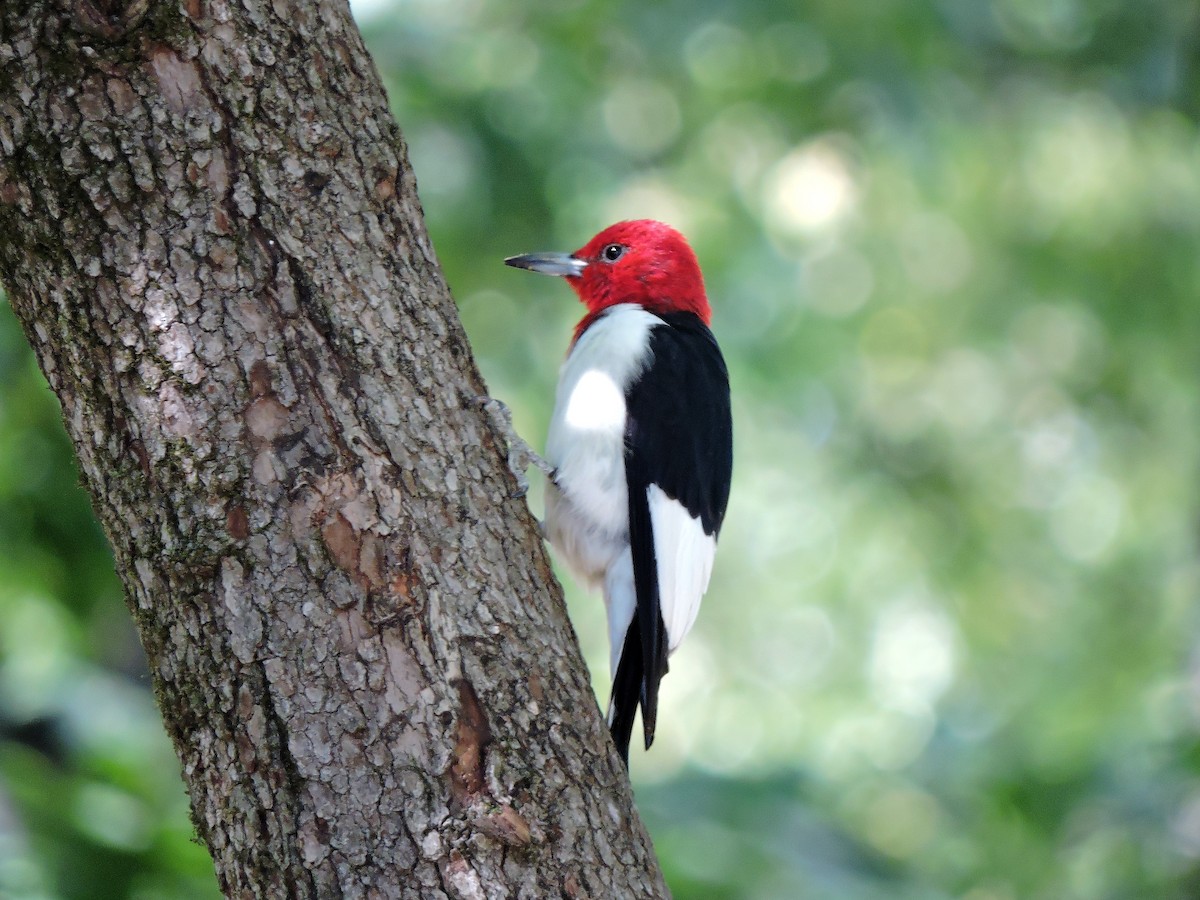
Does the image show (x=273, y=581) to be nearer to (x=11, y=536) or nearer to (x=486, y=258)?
(x=11, y=536)

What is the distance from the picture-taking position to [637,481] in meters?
3.05

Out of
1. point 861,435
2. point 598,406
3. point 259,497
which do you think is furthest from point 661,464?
point 861,435

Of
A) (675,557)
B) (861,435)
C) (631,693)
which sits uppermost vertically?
(861,435)

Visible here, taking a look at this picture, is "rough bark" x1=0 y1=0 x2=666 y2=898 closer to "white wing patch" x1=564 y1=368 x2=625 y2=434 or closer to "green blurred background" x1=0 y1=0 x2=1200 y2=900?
"white wing patch" x1=564 y1=368 x2=625 y2=434

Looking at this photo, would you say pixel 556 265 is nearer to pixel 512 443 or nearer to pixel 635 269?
pixel 635 269

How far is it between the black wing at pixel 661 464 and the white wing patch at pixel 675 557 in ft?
0.08

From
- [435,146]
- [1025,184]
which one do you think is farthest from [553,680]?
[1025,184]

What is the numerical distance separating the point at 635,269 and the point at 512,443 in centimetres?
Answer: 143

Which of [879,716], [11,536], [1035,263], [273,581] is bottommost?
[273,581]

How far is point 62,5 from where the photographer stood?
1718 mm

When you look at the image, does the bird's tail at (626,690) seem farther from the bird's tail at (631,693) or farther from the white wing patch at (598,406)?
the white wing patch at (598,406)

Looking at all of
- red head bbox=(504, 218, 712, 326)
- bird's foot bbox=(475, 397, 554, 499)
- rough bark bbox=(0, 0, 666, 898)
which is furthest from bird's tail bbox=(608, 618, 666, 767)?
red head bbox=(504, 218, 712, 326)

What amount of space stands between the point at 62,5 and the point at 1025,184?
291 inches

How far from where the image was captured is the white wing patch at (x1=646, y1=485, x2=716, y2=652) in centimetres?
305
